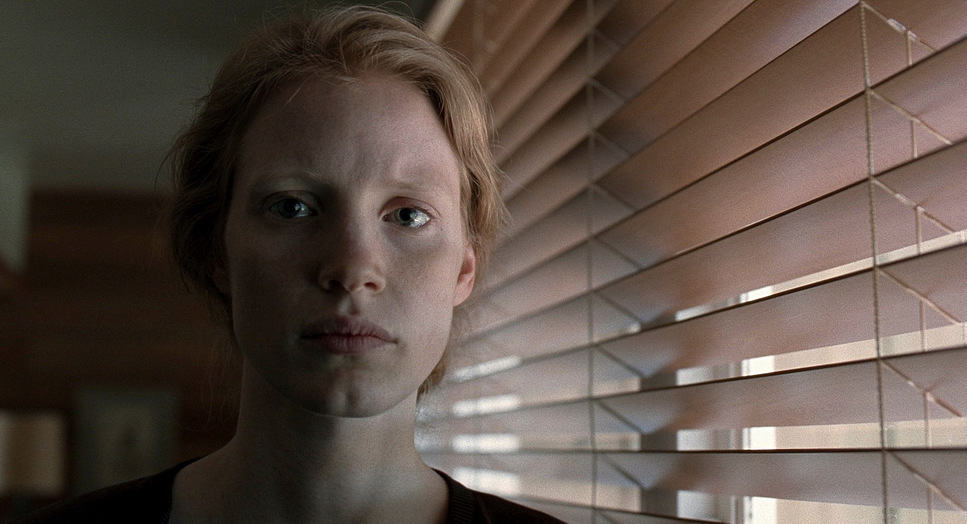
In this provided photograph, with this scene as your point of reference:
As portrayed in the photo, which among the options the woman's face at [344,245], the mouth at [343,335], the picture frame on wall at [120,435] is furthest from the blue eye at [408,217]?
the picture frame on wall at [120,435]

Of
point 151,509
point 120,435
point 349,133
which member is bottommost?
point 151,509

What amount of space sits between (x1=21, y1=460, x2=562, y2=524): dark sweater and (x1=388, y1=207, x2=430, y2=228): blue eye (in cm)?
33

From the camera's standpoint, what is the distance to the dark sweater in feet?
3.18

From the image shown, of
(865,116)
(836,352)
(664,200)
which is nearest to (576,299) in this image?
(664,200)

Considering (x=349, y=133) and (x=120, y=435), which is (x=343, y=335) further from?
(x=120, y=435)

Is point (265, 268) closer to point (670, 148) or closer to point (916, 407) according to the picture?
point (670, 148)

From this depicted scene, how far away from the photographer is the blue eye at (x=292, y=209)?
88 cm

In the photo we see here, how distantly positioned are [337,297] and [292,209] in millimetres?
122

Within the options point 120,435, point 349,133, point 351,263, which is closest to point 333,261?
point 351,263

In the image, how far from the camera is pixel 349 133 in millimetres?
878

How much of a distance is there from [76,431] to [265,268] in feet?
12.3

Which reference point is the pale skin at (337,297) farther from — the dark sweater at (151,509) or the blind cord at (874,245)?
the blind cord at (874,245)

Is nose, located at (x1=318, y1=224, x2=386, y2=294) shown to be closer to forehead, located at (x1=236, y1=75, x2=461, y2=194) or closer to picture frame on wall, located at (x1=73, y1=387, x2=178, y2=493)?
forehead, located at (x1=236, y1=75, x2=461, y2=194)

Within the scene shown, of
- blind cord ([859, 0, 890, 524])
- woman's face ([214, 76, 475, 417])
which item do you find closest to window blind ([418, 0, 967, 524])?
blind cord ([859, 0, 890, 524])
